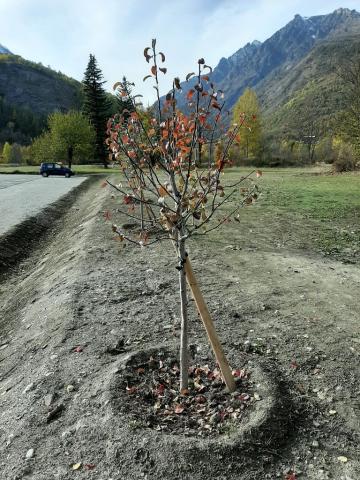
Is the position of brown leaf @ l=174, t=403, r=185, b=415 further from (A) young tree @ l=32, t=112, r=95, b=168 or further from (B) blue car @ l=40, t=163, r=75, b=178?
(A) young tree @ l=32, t=112, r=95, b=168

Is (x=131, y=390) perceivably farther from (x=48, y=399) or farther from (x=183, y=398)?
(x=48, y=399)

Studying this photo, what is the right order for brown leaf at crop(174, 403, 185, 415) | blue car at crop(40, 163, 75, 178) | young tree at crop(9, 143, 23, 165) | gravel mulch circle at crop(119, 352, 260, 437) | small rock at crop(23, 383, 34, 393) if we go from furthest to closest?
young tree at crop(9, 143, 23, 165) < blue car at crop(40, 163, 75, 178) < small rock at crop(23, 383, 34, 393) < brown leaf at crop(174, 403, 185, 415) < gravel mulch circle at crop(119, 352, 260, 437)

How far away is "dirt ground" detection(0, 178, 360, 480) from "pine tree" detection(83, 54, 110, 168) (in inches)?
2280

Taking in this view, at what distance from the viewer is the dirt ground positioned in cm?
355

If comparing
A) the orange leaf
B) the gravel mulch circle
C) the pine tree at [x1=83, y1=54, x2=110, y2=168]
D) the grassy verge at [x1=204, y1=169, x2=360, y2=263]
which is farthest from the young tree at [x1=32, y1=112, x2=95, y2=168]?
the orange leaf

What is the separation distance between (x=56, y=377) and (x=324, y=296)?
4.64m

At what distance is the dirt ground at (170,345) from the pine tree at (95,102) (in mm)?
57913

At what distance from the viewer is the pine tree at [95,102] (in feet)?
212

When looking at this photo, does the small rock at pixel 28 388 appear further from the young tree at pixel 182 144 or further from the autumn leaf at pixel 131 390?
the young tree at pixel 182 144

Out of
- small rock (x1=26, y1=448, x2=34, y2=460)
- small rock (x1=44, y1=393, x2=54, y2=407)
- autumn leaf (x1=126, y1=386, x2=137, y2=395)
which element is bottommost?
small rock (x1=26, y1=448, x2=34, y2=460)

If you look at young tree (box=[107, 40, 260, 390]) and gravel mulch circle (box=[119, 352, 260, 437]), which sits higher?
young tree (box=[107, 40, 260, 390])

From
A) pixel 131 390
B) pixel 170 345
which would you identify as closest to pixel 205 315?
pixel 131 390

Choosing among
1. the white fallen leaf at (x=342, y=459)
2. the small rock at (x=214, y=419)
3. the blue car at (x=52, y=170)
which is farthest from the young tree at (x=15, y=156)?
the white fallen leaf at (x=342, y=459)

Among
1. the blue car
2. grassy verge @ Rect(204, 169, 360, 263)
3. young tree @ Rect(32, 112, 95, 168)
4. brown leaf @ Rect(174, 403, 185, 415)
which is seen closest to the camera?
brown leaf @ Rect(174, 403, 185, 415)
